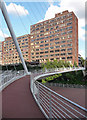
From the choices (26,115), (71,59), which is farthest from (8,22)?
(71,59)

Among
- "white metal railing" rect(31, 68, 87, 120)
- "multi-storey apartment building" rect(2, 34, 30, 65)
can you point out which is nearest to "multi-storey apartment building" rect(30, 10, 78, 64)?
"multi-storey apartment building" rect(2, 34, 30, 65)

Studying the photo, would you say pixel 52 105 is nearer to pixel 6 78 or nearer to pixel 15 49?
pixel 6 78

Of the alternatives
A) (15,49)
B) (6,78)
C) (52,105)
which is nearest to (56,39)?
(15,49)

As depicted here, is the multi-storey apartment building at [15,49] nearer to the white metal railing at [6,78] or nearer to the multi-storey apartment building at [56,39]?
the multi-storey apartment building at [56,39]

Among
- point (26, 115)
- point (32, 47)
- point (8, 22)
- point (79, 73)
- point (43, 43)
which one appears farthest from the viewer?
point (32, 47)

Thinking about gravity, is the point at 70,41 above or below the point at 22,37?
below

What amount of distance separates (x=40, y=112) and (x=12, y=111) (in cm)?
92

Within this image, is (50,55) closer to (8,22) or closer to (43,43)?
(43,43)

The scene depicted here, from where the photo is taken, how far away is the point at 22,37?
2549 inches

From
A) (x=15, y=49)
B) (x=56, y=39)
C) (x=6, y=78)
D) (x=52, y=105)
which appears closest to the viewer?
(x=52, y=105)

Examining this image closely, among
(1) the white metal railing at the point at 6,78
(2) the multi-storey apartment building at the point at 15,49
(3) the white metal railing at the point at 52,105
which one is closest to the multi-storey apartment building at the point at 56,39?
(2) the multi-storey apartment building at the point at 15,49

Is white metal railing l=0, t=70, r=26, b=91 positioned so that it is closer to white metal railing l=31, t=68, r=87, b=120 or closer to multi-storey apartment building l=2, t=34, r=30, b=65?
white metal railing l=31, t=68, r=87, b=120

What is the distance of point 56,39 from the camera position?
2127 inches

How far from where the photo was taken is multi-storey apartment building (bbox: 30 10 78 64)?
49.8 m
